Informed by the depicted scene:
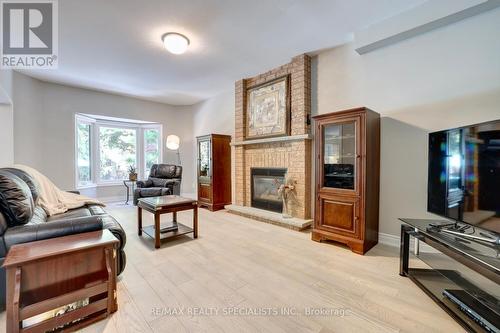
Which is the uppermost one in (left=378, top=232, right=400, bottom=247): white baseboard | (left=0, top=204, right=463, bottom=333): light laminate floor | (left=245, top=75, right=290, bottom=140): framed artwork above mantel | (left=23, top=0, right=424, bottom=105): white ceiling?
(left=23, top=0, right=424, bottom=105): white ceiling

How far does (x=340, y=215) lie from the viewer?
2.74 meters

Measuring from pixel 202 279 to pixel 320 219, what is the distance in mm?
1719

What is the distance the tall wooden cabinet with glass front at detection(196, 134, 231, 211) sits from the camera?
4848 millimetres

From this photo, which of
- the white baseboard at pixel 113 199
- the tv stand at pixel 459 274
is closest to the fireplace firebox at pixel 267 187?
the tv stand at pixel 459 274

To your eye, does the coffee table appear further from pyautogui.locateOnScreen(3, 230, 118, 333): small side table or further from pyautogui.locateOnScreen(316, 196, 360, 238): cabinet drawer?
pyautogui.locateOnScreen(316, 196, 360, 238): cabinet drawer

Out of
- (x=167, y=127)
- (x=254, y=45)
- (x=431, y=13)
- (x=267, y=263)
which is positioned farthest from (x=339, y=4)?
(x=167, y=127)

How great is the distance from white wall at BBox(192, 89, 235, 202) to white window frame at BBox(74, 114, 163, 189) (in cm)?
119

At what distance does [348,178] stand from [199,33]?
9.04ft

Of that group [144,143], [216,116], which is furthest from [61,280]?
[144,143]

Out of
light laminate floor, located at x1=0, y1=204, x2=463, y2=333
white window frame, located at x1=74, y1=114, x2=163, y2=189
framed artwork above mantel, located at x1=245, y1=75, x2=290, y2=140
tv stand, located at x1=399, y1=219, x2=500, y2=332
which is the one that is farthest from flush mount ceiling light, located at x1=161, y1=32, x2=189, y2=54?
white window frame, located at x1=74, y1=114, x2=163, y2=189

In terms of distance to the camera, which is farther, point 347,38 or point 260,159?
point 260,159

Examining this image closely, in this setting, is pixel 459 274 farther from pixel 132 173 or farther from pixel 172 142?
pixel 132 173

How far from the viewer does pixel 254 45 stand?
321 cm

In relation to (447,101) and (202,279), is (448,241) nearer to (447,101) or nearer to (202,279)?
(447,101)
